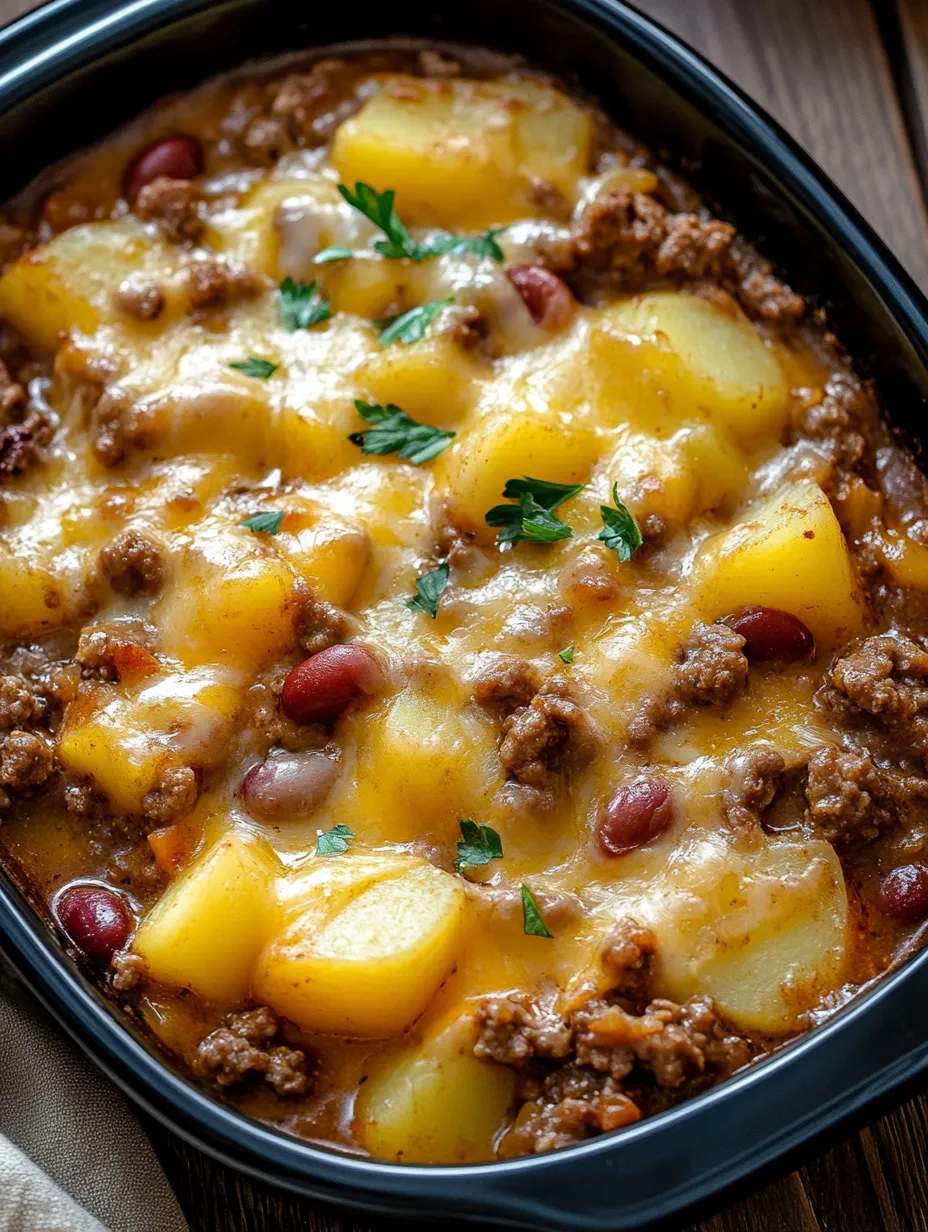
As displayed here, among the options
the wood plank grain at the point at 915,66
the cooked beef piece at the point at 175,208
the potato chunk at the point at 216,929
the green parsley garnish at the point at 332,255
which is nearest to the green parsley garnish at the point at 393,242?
the green parsley garnish at the point at 332,255

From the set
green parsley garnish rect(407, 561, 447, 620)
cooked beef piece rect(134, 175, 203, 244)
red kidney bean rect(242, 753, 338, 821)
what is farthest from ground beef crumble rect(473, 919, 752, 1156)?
cooked beef piece rect(134, 175, 203, 244)

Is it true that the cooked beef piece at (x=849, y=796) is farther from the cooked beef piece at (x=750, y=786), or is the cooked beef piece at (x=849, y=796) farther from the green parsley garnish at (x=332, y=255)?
the green parsley garnish at (x=332, y=255)

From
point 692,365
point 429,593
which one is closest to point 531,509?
point 429,593

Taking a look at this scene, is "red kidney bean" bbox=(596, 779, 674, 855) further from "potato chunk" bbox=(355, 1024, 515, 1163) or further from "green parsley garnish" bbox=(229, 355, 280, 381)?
"green parsley garnish" bbox=(229, 355, 280, 381)

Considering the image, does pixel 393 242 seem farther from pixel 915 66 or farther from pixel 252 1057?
pixel 252 1057

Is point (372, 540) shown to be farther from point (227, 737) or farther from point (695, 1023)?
point (695, 1023)

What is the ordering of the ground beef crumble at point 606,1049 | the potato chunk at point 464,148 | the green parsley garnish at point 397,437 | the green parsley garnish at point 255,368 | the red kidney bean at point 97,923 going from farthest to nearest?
the potato chunk at point 464,148 → the green parsley garnish at point 255,368 → the green parsley garnish at point 397,437 → the red kidney bean at point 97,923 → the ground beef crumble at point 606,1049

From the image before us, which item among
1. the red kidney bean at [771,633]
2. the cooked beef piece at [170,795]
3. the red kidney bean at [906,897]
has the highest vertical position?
the cooked beef piece at [170,795]
